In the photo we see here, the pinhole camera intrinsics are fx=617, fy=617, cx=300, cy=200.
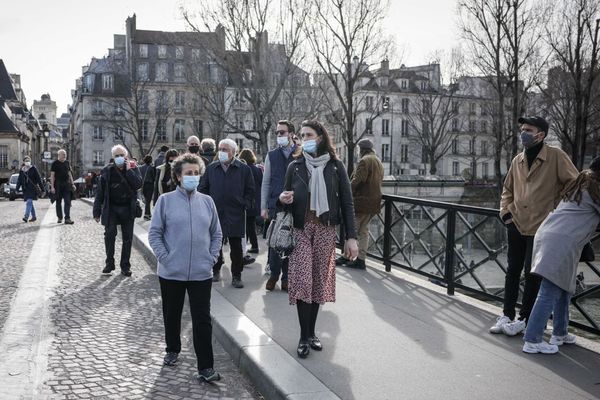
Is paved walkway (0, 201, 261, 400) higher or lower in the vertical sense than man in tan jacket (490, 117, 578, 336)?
lower

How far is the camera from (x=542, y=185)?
5102mm

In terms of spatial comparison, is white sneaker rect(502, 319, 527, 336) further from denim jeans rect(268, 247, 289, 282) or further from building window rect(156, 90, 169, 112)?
building window rect(156, 90, 169, 112)

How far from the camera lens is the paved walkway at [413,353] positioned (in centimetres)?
405

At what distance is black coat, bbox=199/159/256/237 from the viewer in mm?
7227

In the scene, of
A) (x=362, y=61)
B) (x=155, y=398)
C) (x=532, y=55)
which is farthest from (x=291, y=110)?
(x=155, y=398)

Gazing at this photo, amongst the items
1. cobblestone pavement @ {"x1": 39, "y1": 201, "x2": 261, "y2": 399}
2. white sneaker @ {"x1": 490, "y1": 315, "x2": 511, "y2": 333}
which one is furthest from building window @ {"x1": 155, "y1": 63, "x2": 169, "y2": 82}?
white sneaker @ {"x1": 490, "y1": 315, "x2": 511, "y2": 333}

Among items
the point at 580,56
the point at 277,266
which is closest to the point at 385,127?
the point at 580,56

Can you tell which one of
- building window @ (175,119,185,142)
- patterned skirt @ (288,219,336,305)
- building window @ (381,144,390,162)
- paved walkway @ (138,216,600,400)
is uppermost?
building window @ (175,119,185,142)

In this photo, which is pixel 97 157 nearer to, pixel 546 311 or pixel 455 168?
pixel 455 168

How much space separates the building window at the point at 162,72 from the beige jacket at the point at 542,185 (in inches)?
2562

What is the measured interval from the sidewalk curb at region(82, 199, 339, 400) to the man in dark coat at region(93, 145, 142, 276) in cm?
297

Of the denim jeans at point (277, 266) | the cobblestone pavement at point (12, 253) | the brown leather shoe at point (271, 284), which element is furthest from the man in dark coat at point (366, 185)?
the cobblestone pavement at point (12, 253)

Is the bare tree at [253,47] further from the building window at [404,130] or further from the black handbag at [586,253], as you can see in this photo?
the building window at [404,130]

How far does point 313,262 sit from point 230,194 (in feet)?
8.75
